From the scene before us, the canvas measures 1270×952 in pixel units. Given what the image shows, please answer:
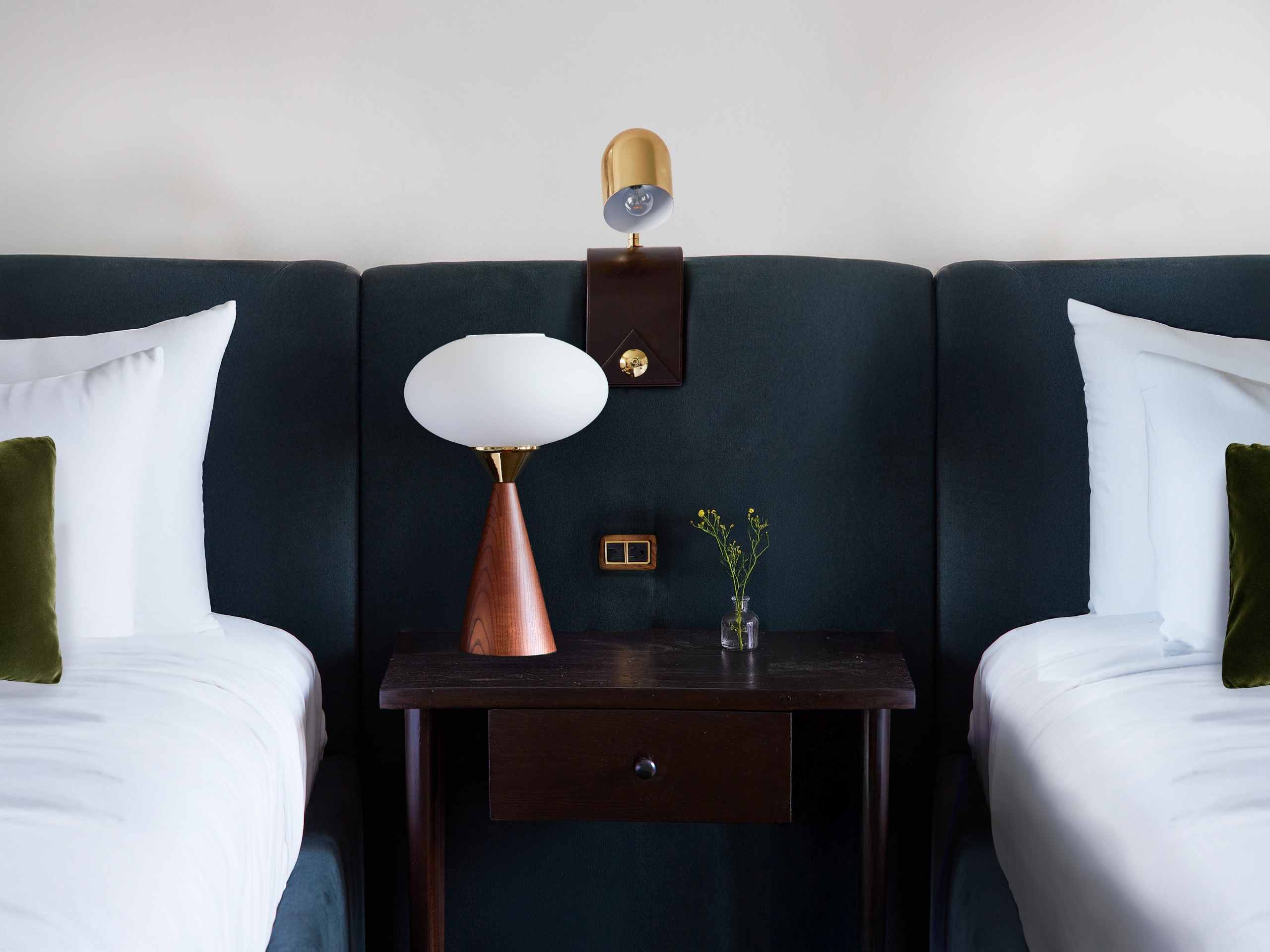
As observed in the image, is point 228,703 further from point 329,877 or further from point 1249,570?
point 1249,570

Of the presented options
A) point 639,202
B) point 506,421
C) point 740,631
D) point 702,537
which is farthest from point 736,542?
point 639,202

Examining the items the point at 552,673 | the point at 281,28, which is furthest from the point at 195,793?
the point at 281,28

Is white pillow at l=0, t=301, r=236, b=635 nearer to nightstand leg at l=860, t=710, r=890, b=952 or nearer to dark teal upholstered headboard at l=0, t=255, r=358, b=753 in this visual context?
dark teal upholstered headboard at l=0, t=255, r=358, b=753

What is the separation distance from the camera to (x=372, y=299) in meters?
1.50

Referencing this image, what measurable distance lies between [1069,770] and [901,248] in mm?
988

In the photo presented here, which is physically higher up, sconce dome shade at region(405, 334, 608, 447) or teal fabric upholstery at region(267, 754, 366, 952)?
sconce dome shade at region(405, 334, 608, 447)

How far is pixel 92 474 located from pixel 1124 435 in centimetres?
147

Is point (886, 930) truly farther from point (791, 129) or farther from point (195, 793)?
point (791, 129)

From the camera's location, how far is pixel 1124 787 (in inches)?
36.1

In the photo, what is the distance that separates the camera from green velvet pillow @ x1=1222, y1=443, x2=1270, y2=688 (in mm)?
1051

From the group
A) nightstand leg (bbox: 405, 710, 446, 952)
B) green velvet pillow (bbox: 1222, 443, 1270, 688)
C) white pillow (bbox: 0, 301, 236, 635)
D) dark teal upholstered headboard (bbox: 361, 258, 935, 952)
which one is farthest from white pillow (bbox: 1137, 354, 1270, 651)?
white pillow (bbox: 0, 301, 236, 635)

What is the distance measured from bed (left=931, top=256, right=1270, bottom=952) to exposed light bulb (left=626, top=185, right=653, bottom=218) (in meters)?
0.51

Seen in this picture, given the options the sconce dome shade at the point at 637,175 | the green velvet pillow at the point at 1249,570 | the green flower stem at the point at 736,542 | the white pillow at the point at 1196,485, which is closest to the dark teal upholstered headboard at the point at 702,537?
the green flower stem at the point at 736,542

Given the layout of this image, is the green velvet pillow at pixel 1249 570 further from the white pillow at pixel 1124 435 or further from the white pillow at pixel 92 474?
the white pillow at pixel 92 474
